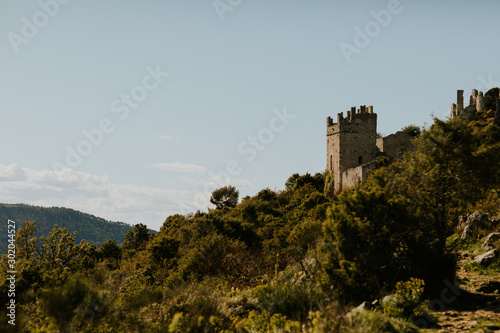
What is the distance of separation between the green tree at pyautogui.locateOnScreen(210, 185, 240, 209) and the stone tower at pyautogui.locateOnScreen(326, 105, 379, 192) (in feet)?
81.8

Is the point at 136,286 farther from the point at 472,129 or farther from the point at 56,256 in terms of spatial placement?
the point at 56,256

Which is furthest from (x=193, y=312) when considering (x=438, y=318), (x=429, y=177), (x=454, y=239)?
(x=454, y=239)

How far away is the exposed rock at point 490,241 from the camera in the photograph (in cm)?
1602

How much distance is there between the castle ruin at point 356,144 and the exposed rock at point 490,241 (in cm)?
2680

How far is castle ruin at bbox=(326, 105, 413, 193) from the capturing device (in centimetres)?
4431

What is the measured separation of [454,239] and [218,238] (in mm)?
15058

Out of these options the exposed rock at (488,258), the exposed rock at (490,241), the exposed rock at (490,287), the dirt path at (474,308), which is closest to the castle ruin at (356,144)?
the exposed rock at (490,241)

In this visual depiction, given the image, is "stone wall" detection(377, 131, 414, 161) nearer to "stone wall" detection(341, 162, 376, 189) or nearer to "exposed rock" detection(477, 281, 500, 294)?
→ "stone wall" detection(341, 162, 376, 189)

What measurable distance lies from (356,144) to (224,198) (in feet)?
92.3

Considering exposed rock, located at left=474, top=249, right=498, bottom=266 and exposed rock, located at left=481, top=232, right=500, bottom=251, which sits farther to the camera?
exposed rock, located at left=481, top=232, right=500, bottom=251

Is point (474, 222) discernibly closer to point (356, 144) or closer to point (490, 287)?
point (490, 287)

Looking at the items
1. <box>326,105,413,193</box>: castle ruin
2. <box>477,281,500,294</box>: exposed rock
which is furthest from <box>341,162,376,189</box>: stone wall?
<box>477,281,500,294</box>: exposed rock

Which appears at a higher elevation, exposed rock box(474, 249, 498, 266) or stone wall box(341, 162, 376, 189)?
stone wall box(341, 162, 376, 189)

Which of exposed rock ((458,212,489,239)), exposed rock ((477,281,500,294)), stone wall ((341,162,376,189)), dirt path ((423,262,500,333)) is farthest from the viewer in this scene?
stone wall ((341,162,376,189))
